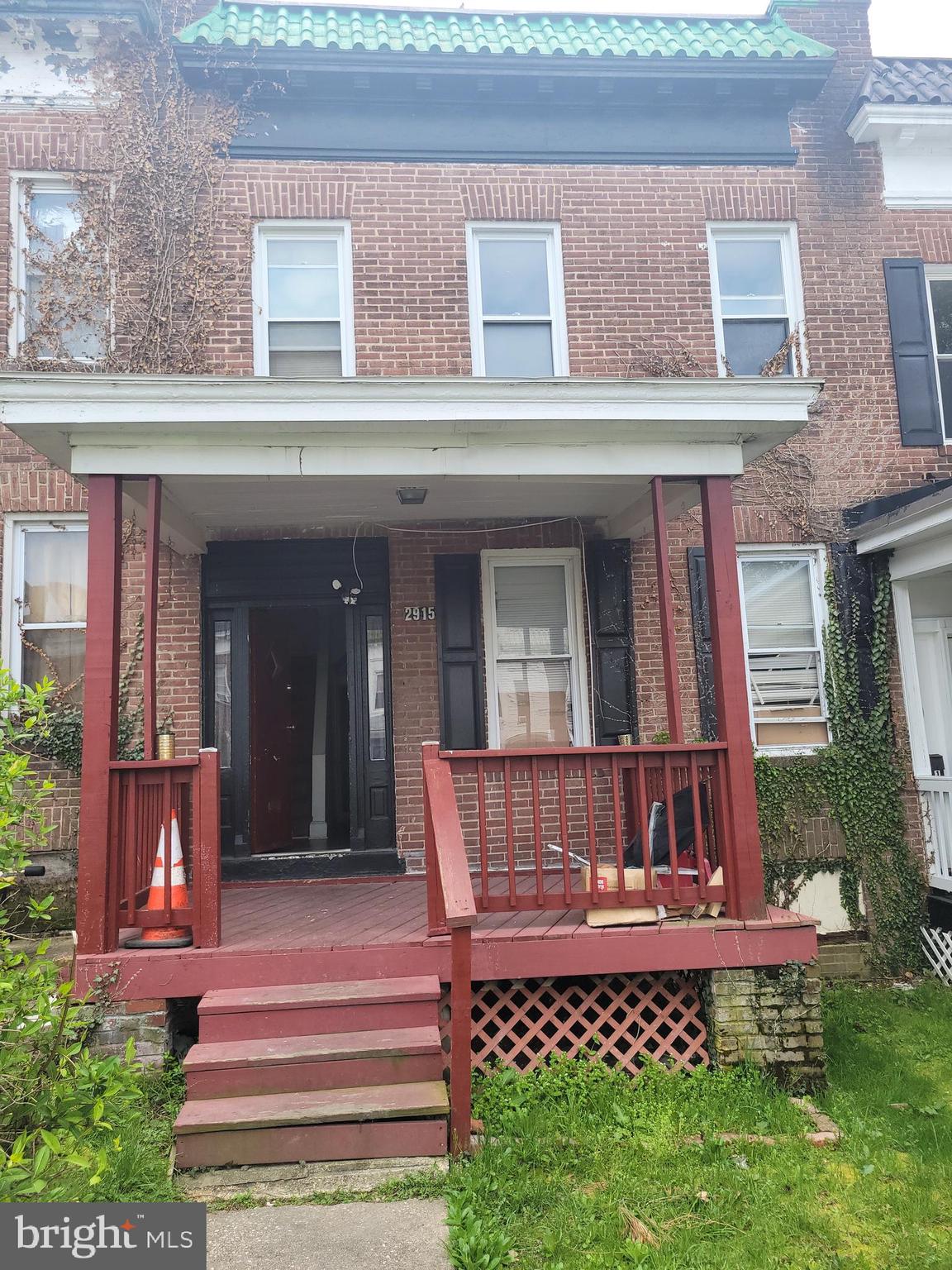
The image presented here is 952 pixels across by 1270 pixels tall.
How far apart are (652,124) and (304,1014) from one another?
25.8 feet

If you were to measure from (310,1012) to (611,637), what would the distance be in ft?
13.2

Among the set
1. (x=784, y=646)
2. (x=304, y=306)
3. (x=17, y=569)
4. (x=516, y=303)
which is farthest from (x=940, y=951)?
(x=17, y=569)

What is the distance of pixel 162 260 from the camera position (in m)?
7.24

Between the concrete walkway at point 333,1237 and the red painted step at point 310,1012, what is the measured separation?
2.83 feet

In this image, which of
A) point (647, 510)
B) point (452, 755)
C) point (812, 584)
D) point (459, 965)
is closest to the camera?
point (459, 965)

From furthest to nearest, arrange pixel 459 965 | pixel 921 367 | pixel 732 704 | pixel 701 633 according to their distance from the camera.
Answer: pixel 921 367 < pixel 701 633 < pixel 732 704 < pixel 459 965

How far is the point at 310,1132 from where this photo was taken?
12.2 ft

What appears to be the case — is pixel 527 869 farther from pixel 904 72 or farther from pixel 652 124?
pixel 904 72

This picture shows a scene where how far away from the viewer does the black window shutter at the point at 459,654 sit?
23.3ft

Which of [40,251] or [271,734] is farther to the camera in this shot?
[271,734]

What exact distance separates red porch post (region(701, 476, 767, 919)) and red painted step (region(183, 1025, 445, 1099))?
1.93 meters

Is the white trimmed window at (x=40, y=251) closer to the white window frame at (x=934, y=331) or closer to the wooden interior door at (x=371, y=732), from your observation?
the wooden interior door at (x=371, y=732)

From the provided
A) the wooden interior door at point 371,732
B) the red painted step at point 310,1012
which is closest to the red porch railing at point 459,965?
the red painted step at point 310,1012

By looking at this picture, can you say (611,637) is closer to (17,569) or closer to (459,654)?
(459,654)
